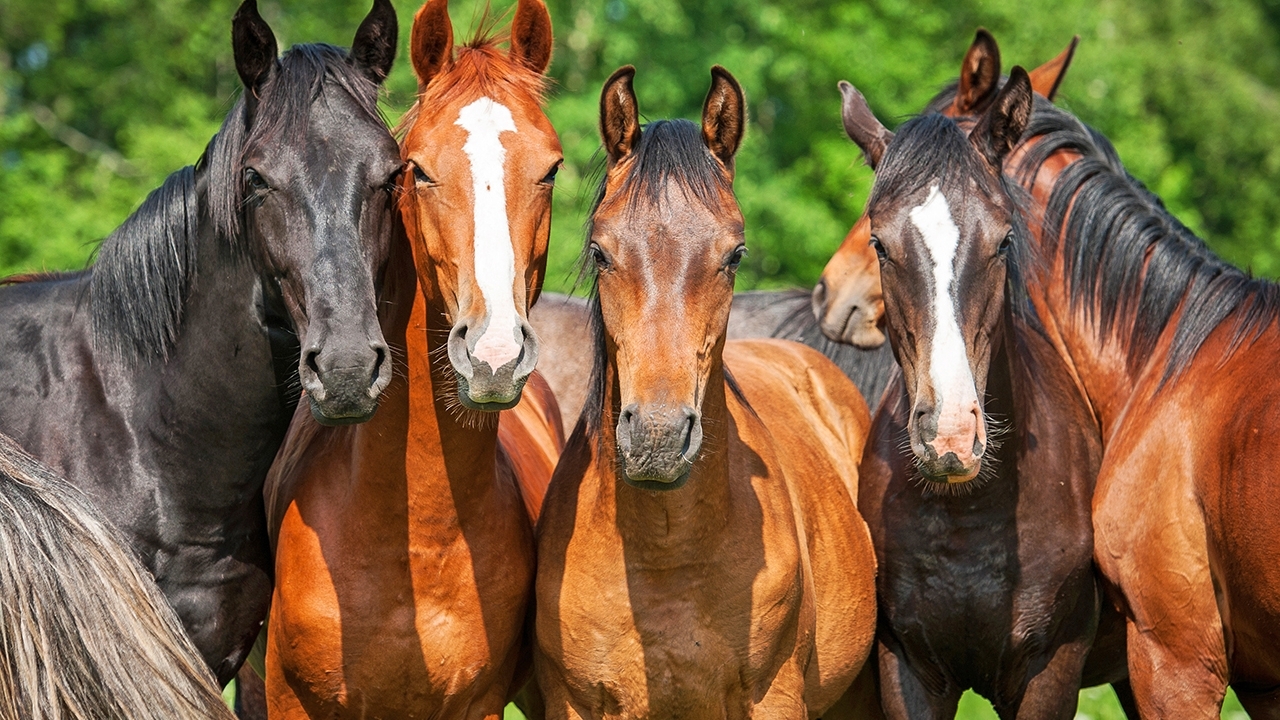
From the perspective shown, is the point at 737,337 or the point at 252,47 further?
the point at 737,337

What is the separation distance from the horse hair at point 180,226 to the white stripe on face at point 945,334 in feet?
5.49

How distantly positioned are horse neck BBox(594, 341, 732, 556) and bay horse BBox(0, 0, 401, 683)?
0.90 meters

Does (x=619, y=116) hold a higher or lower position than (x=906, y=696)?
higher

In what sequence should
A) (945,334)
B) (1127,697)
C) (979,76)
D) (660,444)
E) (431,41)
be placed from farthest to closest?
(1127,697), (979,76), (431,41), (945,334), (660,444)

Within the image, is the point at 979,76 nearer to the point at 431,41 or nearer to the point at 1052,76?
the point at 1052,76

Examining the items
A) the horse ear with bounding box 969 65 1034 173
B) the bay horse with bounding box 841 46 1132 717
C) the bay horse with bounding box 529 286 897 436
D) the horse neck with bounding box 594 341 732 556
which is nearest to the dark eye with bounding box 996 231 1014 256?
the bay horse with bounding box 841 46 1132 717

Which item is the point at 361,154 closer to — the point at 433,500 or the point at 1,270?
the point at 433,500

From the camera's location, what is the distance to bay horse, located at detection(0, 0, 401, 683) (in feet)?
12.3

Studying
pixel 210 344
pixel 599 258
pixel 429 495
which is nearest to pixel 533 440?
pixel 429 495

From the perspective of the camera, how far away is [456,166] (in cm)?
364

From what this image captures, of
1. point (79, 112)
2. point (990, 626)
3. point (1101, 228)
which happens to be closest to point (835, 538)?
point (990, 626)

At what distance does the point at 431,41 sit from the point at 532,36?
34cm

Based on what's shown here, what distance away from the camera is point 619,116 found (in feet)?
12.6

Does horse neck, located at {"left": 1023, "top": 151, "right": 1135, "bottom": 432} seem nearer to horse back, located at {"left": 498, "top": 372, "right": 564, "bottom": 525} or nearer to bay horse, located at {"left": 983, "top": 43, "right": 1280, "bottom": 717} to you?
bay horse, located at {"left": 983, "top": 43, "right": 1280, "bottom": 717}
